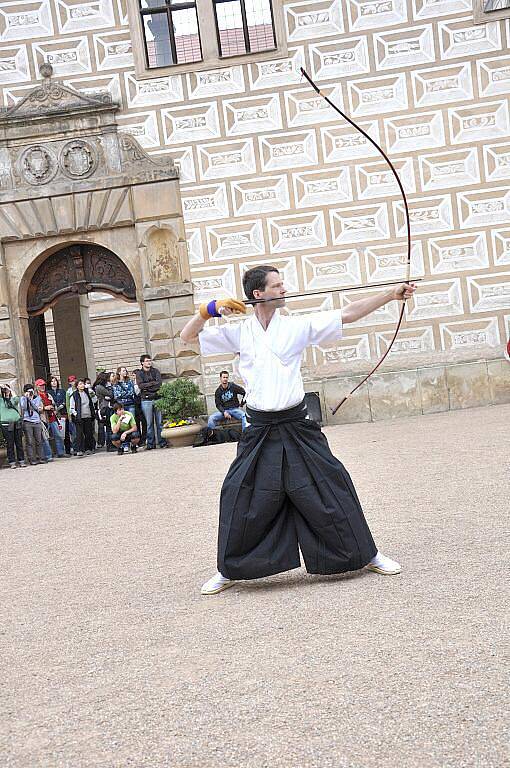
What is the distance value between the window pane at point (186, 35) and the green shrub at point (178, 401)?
5.41 m

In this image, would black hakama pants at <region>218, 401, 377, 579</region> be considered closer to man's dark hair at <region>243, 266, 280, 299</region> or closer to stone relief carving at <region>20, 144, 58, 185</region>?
man's dark hair at <region>243, 266, 280, 299</region>

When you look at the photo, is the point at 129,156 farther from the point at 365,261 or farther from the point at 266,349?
the point at 266,349

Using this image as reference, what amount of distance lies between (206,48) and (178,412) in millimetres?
6034

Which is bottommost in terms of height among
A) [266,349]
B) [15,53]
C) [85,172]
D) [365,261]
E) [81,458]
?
[81,458]

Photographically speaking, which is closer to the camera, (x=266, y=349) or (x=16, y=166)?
(x=266, y=349)

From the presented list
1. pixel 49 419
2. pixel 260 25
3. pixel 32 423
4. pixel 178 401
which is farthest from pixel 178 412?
pixel 260 25

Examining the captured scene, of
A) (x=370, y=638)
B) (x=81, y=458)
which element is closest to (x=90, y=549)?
(x=370, y=638)

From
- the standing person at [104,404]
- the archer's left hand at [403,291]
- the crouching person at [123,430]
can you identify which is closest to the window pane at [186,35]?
the standing person at [104,404]

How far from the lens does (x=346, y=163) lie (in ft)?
53.6

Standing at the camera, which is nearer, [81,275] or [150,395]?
[150,395]

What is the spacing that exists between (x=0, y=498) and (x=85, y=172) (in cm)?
755

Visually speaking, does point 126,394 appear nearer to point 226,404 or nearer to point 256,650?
point 226,404

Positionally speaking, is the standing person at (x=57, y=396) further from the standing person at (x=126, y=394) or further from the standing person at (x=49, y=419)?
the standing person at (x=126, y=394)

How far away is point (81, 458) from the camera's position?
16297 millimetres
